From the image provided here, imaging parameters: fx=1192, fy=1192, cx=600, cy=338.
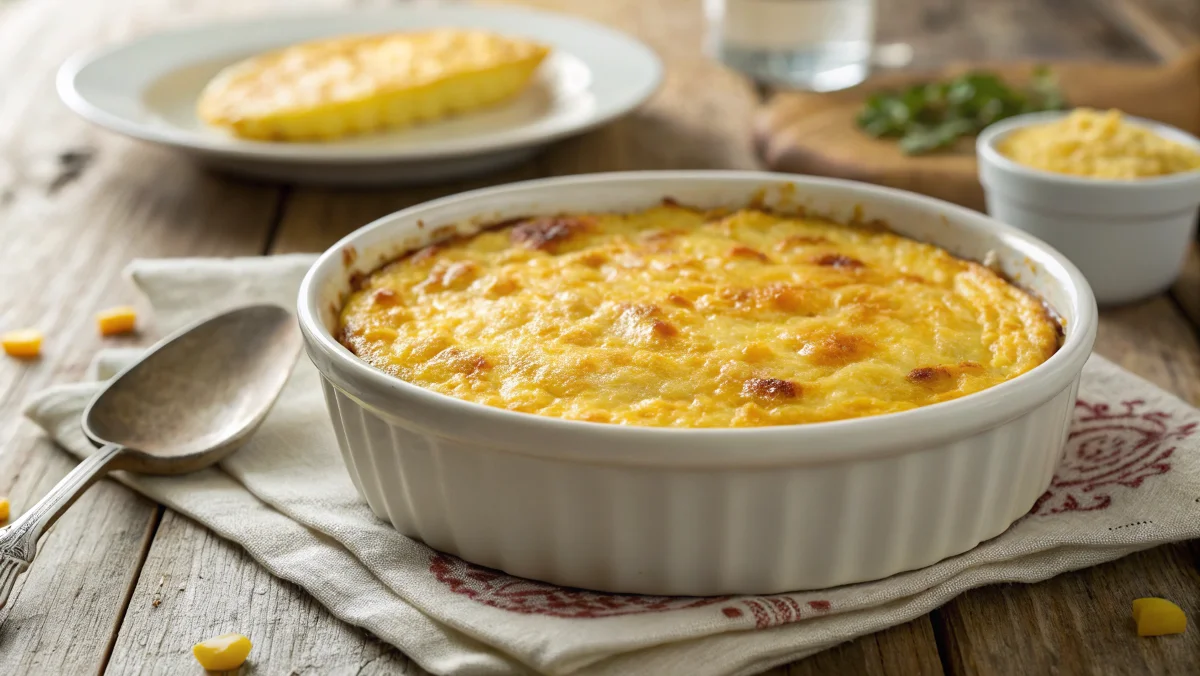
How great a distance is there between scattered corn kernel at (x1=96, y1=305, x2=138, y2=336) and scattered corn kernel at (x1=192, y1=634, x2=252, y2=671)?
132 centimetres

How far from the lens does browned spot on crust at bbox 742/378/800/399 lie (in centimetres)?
181

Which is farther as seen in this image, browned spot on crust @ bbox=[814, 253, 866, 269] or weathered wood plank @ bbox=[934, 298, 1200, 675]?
browned spot on crust @ bbox=[814, 253, 866, 269]

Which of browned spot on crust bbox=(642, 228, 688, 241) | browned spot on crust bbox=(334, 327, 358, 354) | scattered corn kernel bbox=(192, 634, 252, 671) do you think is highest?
browned spot on crust bbox=(334, 327, 358, 354)

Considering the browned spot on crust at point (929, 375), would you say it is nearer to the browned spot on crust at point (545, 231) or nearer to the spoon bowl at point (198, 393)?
the browned spot on crust at point (545, 231)

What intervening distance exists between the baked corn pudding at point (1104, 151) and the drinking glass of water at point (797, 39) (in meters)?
1.32

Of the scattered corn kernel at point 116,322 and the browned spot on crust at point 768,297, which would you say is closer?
the browned spot on crust at point 768,297

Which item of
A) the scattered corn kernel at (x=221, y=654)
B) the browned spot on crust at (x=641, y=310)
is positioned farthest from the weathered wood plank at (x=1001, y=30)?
the scattered corn kernel at (x=221, y=654)

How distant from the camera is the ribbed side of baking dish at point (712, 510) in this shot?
1.65 meters

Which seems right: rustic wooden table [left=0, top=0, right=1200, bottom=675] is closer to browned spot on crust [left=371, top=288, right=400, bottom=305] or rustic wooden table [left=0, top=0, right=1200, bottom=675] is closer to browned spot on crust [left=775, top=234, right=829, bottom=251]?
browned spot on crust [left=371, top=288, right=400, bottom=305]

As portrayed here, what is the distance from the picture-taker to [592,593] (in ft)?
5.83

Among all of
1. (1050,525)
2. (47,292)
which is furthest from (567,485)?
(47,292)

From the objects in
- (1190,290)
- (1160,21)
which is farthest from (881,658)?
(1160,21)

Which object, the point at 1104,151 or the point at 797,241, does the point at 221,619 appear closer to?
the point at 797,241

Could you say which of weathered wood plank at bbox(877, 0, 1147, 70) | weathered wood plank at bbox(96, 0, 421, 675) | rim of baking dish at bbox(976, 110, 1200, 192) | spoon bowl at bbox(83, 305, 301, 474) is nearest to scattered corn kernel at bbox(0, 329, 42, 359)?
spoon bowl at bbox(83, 305, 301, 474)
